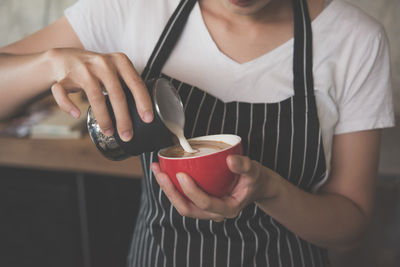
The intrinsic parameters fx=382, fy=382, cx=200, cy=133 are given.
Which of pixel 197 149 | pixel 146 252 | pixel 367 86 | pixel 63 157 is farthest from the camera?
pixel 63 157

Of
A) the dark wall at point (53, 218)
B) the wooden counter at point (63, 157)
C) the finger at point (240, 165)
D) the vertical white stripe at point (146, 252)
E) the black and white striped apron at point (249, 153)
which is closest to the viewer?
the finger at point (240, 165)

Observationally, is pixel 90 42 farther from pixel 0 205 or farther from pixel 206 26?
pixel 0 205

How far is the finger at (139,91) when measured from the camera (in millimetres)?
711

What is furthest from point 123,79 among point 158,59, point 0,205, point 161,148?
point 0,205

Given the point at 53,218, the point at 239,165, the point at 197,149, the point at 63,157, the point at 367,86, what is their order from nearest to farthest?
1. the point at 239,165
2. the point at 197,149
3. the point at 367,86
4. the point at 63,157
5. the point at 53,218

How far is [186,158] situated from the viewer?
71 centimetres

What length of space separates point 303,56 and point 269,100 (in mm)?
150

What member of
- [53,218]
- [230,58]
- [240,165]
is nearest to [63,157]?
[53,218]

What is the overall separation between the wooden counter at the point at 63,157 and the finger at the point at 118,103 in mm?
865

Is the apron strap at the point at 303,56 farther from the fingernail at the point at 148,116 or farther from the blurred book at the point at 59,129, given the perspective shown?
the blurred book at the point at 59,129

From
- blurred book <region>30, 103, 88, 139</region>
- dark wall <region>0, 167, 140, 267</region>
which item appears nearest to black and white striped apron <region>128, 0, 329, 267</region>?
blurred book <region>30, 103, 88, 139</region>

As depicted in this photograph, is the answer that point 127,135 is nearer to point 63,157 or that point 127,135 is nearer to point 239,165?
point 239,165

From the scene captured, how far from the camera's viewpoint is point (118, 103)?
72 cm

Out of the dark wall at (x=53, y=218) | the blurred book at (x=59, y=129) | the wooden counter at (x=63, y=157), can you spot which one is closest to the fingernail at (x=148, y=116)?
the wooden counter at (x=63, y=157)
